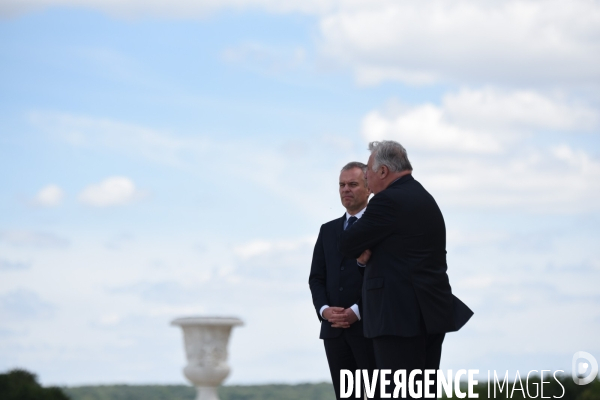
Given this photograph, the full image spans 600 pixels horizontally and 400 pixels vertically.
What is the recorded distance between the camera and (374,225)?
16.4 feet

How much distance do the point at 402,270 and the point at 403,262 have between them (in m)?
0.05

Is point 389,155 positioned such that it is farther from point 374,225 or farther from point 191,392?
point 191,392

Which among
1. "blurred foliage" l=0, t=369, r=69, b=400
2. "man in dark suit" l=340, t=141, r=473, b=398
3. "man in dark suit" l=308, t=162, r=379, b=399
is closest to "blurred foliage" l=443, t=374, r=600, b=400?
"man in dark suit" l=308, t=162, r=379, b=399

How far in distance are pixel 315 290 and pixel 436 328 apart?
1471mm

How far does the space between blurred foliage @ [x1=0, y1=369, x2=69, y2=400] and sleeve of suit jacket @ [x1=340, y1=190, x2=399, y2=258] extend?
330cm

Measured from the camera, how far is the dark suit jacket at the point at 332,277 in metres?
6.03

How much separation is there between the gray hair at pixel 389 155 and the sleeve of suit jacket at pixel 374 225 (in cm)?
20

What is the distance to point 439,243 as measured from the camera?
5094 mm

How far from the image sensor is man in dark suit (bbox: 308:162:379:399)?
5.91 meters

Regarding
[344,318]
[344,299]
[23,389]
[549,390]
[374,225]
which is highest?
[374,225]

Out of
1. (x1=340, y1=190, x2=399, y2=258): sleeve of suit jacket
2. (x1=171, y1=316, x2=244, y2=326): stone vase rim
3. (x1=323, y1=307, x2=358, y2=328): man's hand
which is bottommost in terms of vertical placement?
(x1=171, y1=316, x2=244, y2=326): stone vase rim

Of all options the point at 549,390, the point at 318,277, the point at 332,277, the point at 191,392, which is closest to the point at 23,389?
the point at 318,277

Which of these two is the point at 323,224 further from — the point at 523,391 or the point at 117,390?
the point at 117,390

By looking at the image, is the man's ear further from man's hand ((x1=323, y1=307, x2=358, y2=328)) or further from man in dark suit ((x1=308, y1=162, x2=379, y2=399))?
man's hand ((x1=323, y1=307, x2=358, y2=328))
